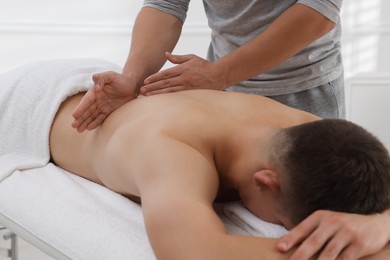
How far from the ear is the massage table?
0.10 m

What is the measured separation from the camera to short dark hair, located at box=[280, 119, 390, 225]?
44.6 inches

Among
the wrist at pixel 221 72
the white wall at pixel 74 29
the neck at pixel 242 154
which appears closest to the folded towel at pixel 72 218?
the neck at pixel 242 154

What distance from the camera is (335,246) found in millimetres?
1066

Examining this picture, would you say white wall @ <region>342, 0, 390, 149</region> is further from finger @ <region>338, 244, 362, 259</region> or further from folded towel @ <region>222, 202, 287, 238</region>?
finger @ <region>338, 244, 362, 259</region>

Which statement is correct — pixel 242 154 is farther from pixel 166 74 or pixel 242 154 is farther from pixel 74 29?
pixel 74 29

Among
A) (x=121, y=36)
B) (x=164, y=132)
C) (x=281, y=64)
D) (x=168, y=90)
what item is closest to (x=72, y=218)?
(x=164, y=132)

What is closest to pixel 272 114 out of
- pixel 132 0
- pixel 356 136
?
pixel 356 136

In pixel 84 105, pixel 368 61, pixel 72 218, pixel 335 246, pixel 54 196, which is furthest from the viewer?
pixel 368 61

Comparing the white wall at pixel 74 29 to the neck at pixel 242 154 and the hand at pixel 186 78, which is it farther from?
the neck at pixel 242 154

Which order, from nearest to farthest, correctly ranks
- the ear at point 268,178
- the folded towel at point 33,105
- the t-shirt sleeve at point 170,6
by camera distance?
the ear at point 268,178 → the folded towel at point 33,105 → the t-shirt sleeve at point 170,6

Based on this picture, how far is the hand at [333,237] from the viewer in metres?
1.07

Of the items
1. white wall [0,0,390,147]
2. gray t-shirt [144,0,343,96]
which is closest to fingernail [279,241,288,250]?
gray t-shirt [144,0,343,96]

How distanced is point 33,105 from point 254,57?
68cm

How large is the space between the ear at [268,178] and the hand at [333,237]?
13cm
